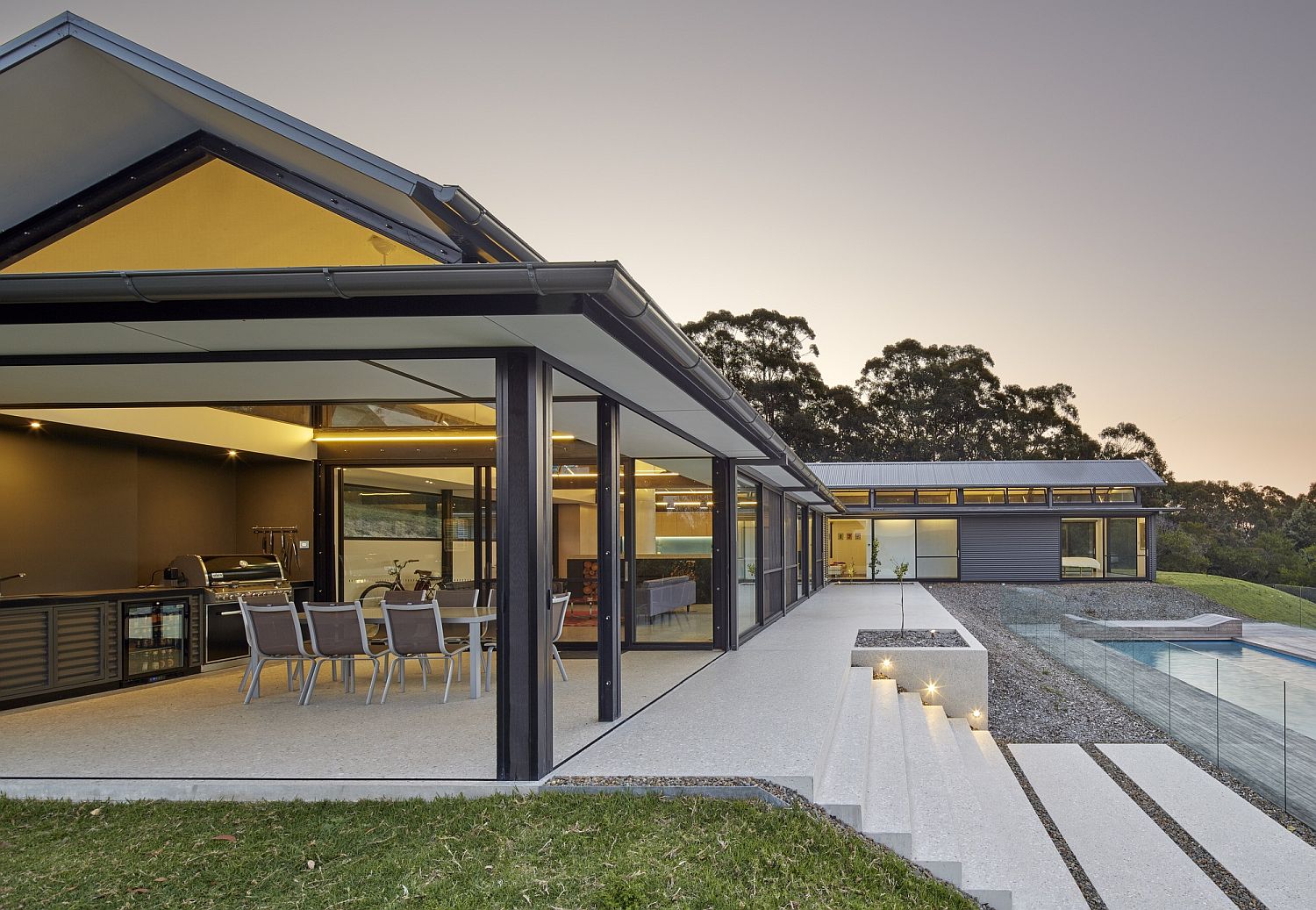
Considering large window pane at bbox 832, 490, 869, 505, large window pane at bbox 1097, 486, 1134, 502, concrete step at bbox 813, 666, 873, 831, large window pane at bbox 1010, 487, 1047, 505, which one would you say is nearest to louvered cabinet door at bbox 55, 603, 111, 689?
concrete step at bbox 813, 666, 873, 831

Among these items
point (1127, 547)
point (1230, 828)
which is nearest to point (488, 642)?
point (1230, 828)

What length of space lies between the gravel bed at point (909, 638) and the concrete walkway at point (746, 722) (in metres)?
0.35

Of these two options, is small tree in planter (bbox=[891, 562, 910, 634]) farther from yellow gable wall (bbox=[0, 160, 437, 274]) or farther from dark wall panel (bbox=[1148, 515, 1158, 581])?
yellow gable wall (bbox=[0, 160, 437, 274])

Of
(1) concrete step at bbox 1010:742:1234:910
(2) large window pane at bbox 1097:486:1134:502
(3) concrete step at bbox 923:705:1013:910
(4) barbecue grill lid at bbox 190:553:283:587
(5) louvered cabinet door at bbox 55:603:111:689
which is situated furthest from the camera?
(2) large window pane at bbox 1097:486:1134:502

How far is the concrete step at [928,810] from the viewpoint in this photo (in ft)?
15.5

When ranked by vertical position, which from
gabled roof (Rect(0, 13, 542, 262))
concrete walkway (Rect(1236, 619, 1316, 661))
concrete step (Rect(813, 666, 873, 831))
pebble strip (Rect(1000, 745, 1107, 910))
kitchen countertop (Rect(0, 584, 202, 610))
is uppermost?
gabled roof (Rect(0, 13, 542, 262))

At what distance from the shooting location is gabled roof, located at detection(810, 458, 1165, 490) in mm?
28000

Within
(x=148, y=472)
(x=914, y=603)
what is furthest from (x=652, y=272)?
(x=148, y=472)

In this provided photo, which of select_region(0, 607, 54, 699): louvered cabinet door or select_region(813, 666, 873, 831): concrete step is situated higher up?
select_region(0, 607, 54, 699): louvered cabinet door

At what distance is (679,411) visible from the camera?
732cm

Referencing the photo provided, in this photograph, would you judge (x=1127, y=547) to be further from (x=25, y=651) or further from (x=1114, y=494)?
(x=25, y=651)

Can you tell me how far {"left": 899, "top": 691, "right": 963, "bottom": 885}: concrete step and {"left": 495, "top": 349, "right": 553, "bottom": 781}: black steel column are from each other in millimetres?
2018

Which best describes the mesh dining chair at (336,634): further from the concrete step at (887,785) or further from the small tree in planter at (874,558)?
the small tree in planter at (874,558)

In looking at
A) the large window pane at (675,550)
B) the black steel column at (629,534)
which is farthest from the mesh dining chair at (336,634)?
the large window pane at (675,550)
